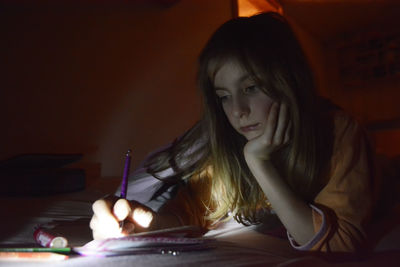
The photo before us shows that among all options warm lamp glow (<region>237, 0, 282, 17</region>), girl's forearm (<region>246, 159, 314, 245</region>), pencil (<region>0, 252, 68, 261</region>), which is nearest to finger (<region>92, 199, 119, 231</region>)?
pencil (<region>0, 252, 68, 261</region>)

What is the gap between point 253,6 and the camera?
7.52 ft

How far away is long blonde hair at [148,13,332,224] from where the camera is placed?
2.07 feet

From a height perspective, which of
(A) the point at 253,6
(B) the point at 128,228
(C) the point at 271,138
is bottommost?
(B) the point at 128,228

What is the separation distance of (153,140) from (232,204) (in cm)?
107

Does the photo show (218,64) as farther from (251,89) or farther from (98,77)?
(98,77)

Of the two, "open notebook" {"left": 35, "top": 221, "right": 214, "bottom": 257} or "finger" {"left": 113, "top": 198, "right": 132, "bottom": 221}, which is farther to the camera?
"finger" {"left": 113, "top": 198, "right": 132, "bottom": 221}

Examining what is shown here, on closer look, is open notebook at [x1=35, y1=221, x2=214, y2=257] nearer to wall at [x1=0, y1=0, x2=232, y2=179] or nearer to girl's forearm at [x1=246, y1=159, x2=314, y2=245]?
girl's forearm at [x1=246, y1=159, x2=314, y2=245]

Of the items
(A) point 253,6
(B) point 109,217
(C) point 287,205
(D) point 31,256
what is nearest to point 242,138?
(C) point 287,205

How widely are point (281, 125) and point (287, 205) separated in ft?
0.51

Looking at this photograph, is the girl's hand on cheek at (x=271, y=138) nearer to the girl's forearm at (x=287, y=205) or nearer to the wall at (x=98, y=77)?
the girl's forearm at (x=287, y=205)

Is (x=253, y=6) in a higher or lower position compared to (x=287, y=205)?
higher

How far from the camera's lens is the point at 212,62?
2.24ft

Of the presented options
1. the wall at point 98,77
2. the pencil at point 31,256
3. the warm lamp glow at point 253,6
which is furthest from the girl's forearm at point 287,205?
the warm lamp glow at point 253,6

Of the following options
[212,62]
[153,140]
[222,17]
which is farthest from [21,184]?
[222,17]
